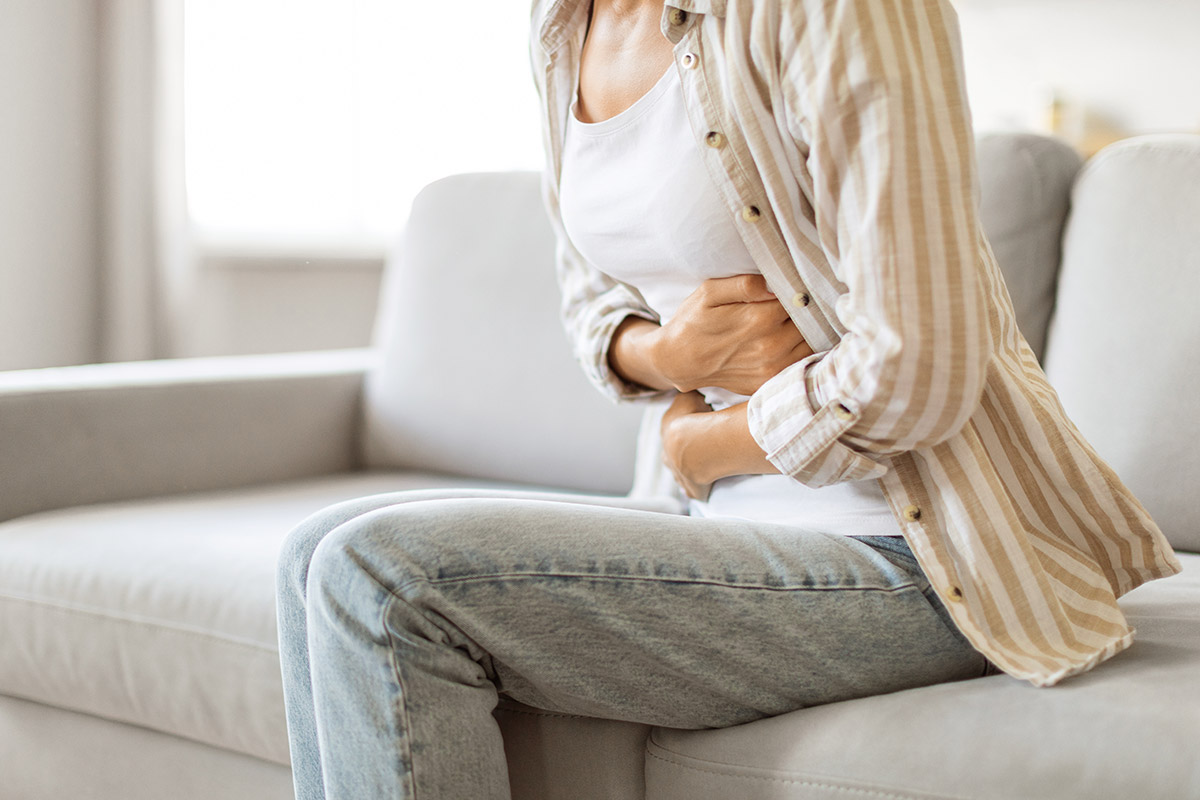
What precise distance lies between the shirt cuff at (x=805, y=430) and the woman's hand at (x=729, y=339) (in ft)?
0.13

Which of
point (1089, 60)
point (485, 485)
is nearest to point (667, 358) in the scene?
point (485, 485)

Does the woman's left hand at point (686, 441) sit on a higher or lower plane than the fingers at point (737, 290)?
lower

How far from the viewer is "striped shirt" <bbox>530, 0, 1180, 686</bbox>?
673mm

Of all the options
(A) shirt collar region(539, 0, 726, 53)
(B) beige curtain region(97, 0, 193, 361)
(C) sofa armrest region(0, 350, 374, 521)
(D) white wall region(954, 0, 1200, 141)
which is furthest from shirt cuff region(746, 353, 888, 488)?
(D) white wall region(954, 0, 1200, 141)

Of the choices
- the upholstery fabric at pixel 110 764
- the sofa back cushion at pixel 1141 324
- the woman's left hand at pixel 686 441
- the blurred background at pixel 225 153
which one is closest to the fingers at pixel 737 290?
the woman's left hand at pixel 686 441

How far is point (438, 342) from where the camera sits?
1.72 metres

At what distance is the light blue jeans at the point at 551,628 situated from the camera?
688 mm

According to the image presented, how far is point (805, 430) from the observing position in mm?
750

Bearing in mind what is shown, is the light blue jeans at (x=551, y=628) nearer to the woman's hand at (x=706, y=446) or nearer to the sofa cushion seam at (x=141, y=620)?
the woman's hand at (x=706, y=446)

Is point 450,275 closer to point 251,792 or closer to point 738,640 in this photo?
point 251,792

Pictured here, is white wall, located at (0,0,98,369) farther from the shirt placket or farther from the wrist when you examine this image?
the shirt placket

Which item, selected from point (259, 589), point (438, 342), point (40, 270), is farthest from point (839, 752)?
point (40, 270)

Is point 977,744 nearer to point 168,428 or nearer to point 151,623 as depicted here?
point 151,623

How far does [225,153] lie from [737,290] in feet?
6.69
